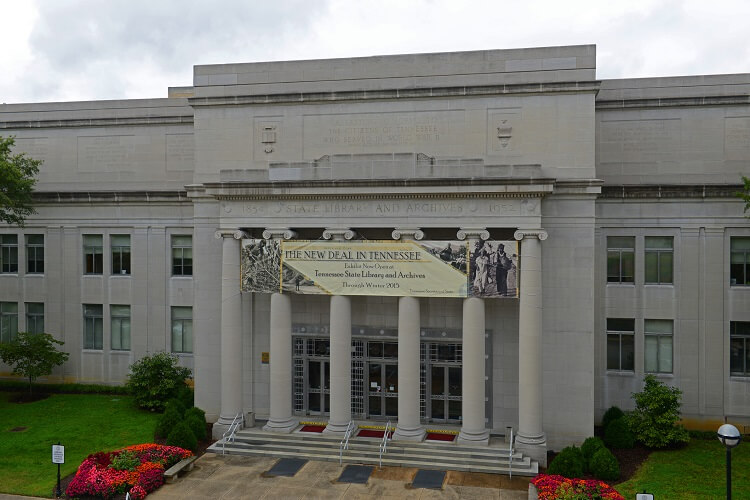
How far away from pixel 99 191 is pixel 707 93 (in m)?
29.9

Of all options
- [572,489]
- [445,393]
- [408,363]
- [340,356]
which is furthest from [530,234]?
[572,489]

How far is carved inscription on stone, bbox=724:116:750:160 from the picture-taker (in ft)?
86.4

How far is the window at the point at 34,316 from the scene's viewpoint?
107ft

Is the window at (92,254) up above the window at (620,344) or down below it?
above

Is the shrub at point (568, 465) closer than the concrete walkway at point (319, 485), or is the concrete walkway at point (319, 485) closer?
the concrete walkway at point (319, 485)

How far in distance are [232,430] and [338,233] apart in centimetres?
914

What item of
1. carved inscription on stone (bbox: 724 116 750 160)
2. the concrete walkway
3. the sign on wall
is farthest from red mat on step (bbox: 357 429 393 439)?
carved inscription on stone (bbox: 724 116 750 160)

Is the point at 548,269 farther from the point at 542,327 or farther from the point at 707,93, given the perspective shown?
the point at 707,93

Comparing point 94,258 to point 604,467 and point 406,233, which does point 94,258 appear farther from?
point 604,467

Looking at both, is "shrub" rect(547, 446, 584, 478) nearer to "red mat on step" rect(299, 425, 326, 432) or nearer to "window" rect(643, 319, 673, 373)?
"window" rect(643, 319, 673, 373)

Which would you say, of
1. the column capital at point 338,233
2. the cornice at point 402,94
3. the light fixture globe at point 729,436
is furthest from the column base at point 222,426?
the light fixture globe at point 729,436

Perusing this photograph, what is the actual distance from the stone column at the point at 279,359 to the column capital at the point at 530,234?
9003 mm

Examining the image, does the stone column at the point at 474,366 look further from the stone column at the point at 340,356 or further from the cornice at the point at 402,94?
the cornice at the point at 402,94

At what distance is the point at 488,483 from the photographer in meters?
20.5
